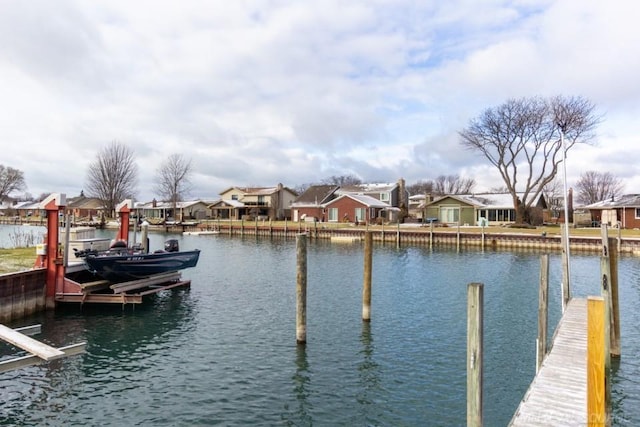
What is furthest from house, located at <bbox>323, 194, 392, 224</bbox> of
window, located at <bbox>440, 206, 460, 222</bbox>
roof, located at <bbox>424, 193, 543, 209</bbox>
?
window, located at <bbox>440, 206, 460, 222</bbox>

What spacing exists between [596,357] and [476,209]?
57893 millimetres

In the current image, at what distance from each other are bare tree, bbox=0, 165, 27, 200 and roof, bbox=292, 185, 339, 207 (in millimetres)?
75573

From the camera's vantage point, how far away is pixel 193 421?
341 inches

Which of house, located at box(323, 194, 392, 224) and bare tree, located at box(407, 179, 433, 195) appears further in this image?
bare tree, located at box(407, 179, 433, 195)

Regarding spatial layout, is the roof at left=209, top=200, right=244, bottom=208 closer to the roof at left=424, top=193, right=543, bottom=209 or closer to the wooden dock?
the roof at left=424, top=193, right=543, bottom=209

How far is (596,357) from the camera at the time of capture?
4.88 metres

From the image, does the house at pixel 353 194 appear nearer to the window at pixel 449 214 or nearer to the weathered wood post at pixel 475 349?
the window at pixel 449 214

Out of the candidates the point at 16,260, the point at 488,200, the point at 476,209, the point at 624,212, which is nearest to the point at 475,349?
the point at 16,260

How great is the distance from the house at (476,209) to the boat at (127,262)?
4422 centimetres

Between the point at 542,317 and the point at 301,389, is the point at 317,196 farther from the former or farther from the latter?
the point at 301,389

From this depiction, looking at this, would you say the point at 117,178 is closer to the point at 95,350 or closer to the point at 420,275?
the point at 420,275

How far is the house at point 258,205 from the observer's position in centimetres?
8588

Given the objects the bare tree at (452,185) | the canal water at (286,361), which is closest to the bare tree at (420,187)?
the bare tree at (452,185)

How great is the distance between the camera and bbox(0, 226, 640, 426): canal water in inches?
358
